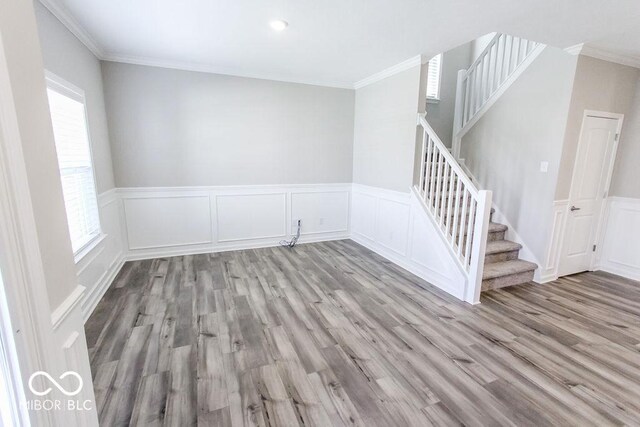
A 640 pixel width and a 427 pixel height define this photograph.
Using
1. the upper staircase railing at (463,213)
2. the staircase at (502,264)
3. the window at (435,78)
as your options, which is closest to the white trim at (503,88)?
the window at (435,78)

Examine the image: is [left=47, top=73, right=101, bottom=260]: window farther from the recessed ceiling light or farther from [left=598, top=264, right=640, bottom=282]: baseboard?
[left=598, top=264, right=640, bottom=282]: baseboard

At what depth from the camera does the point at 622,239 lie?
12.3 feet

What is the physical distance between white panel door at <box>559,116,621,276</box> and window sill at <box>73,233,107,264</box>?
515 centimetres

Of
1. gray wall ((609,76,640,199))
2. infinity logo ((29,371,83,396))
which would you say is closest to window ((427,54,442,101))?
gray wall ((609,76,640,199))

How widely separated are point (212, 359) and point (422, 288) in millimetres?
2299

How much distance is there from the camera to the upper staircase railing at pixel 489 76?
3.69 m

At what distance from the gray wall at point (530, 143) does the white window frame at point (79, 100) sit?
14.9 ft

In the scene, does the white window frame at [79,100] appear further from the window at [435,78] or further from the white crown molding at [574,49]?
the window at [435,78]

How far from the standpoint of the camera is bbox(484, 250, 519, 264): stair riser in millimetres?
3588

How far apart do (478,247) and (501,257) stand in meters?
0.97

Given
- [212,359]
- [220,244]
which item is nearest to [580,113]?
[212,359]

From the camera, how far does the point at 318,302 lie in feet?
9.79

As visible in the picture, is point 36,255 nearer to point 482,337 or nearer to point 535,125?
point 482,337

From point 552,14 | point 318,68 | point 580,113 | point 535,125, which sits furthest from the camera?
point 318,68
